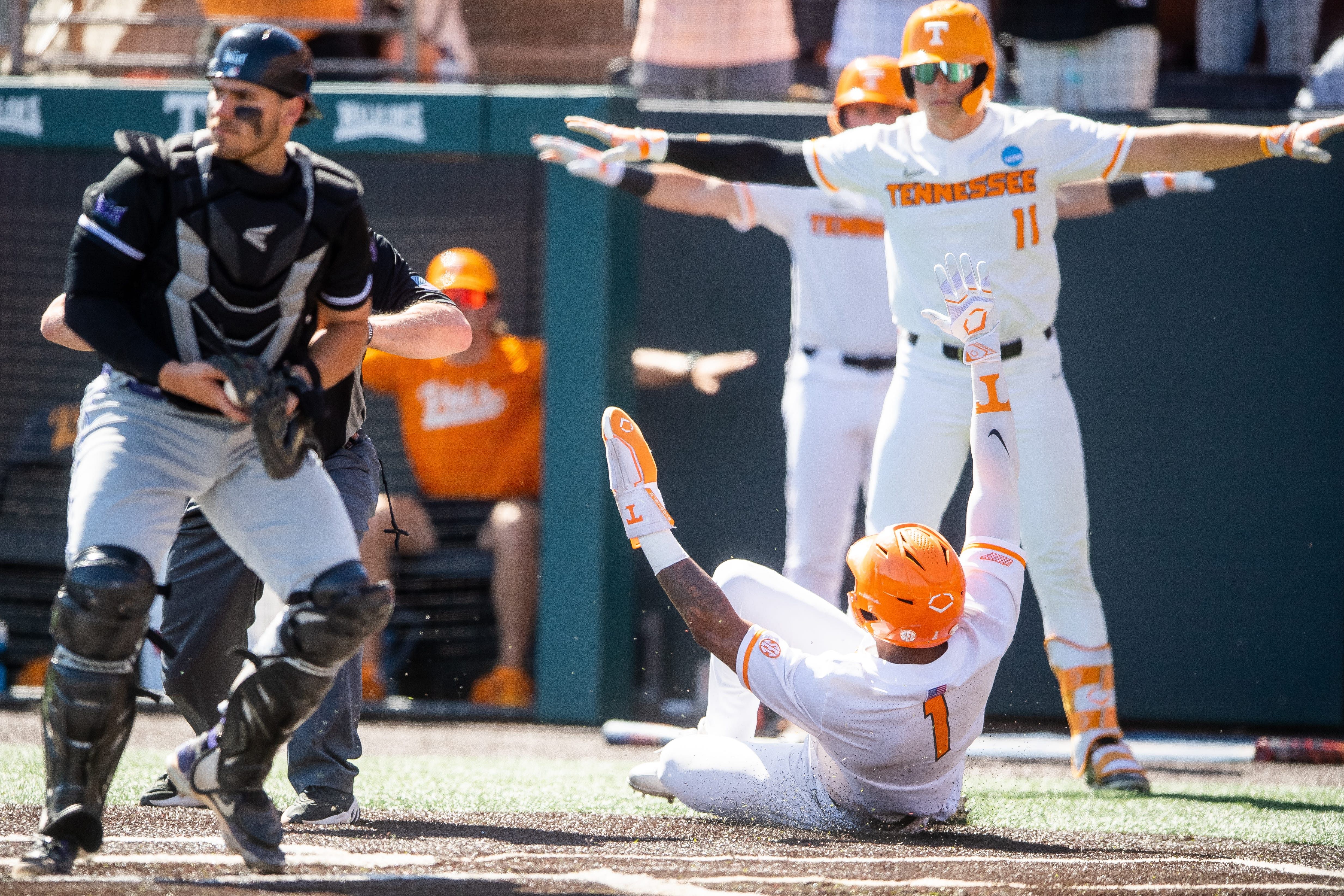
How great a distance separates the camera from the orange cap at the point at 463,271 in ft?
22.8

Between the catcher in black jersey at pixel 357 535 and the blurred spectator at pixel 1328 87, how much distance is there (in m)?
4.72

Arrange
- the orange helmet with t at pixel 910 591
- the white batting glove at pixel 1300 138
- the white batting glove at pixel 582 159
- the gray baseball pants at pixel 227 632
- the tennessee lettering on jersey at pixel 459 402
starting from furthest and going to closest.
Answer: the tennessee lettering on jersey at pixel 459 402
the white batting glove at pixel 582 159
the white batting glove at pixel 1300 138
the gray baseball pants at pixel 227 632
the orange helmet with t at pixel 910 591

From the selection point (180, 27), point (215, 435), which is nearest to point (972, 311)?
point (215, 435)

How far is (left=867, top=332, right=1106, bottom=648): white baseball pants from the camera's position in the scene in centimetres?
517

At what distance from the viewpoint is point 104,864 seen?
330 centimetres

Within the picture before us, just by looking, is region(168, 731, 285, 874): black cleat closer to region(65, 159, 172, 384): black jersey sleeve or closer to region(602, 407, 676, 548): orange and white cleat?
region(65, 159, 172, 384): black jersey sleeve

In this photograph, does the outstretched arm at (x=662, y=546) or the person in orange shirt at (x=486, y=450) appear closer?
the outstretched arm at (x=662, y=546)

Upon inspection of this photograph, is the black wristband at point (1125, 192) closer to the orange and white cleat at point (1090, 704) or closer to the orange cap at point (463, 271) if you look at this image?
the orange and white cleat at point (1090, 704)

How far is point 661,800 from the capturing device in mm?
4863

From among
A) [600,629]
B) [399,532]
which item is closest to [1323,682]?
[600,629]

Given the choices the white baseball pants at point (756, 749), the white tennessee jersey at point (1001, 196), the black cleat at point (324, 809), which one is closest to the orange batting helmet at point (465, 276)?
the white tennessee jersey at point (1001, 196)

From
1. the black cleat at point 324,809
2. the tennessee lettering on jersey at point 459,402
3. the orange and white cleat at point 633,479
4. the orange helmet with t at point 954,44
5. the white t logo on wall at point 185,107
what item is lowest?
the black cleat at point 324,809

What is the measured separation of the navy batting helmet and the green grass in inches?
88.0

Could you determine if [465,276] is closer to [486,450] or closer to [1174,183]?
[486,450]
